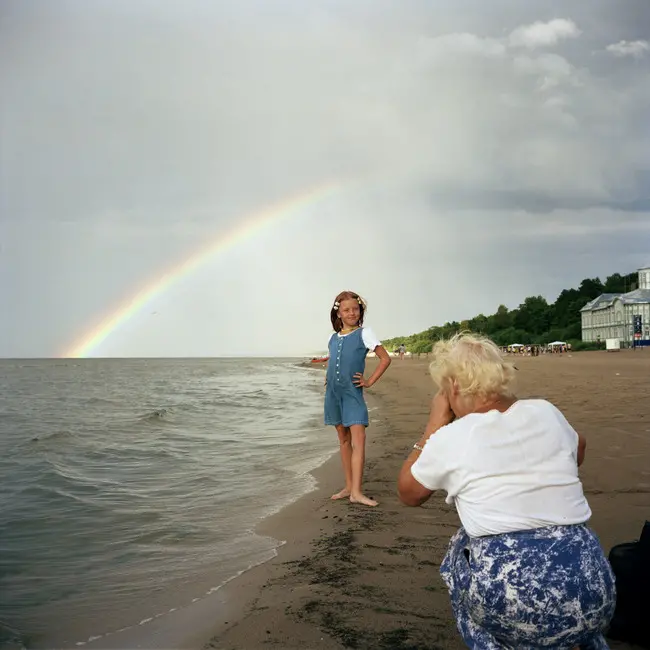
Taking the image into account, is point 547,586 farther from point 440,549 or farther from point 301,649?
point 440,549

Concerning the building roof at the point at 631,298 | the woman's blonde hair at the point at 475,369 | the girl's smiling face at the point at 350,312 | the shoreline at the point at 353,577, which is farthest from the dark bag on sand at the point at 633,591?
the building roof at the point at 631,298

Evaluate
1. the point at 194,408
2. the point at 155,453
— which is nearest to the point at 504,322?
the point at 194,408

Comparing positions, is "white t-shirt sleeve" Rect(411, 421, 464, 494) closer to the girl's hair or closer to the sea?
the sea

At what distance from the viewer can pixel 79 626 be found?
356 centimetres

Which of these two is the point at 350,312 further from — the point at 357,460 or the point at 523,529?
the point at 523,529

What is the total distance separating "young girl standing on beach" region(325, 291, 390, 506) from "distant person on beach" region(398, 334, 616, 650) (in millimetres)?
3461

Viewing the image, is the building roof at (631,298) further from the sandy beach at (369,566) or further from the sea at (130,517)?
the sandy beach at (369,566)

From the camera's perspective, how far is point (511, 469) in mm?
2092

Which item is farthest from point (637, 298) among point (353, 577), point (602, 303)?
point (353, 577)

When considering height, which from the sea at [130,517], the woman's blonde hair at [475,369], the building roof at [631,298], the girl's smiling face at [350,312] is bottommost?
the sea at [130,517]

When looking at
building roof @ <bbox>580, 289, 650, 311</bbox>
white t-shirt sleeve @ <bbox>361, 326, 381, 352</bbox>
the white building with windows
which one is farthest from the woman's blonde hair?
building roof @ <bbox>580, 289, 650, 311</bbox>

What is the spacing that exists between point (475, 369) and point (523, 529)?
56 centimetres

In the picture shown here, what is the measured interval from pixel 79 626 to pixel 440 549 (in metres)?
2.21

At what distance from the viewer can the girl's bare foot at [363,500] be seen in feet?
18.5
